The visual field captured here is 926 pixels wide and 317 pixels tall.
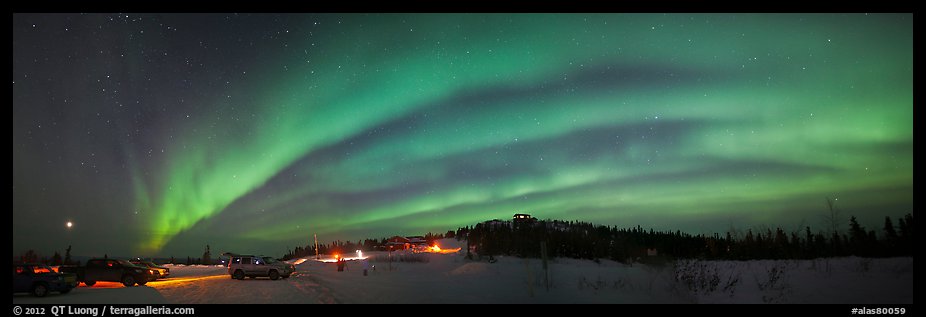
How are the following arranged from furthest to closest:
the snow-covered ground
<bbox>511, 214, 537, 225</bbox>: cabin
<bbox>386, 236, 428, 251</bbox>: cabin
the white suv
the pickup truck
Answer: <bbox>511, 214, 537, 225</bbox>: cabin → <bbox>386, 236, 428, 251</bbox>: cabin → the white suv → the pickup truck → the snow-covered ground

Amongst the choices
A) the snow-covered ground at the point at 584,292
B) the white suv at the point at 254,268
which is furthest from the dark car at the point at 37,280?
the white suv at the point at 254,268

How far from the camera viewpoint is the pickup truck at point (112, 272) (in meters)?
31.0

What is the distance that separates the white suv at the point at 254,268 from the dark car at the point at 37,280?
13.2 meters

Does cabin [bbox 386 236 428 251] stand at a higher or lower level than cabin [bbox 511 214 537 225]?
lower

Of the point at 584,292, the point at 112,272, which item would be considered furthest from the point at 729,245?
the point at 112,272

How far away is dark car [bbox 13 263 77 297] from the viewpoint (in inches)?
862

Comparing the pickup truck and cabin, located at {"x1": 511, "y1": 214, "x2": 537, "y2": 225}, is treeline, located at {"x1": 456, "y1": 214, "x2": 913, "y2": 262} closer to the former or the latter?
cabin, located at {"x1": 511, "y1": 214, "x2": 537, "y2": 225}

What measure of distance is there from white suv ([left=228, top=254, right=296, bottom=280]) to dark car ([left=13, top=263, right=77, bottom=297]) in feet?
43.2

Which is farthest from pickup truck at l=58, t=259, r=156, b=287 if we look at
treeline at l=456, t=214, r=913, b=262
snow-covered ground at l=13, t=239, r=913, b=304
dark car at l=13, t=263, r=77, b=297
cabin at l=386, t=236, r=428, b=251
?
cabin at l=386, t=236, r=428, b=251
